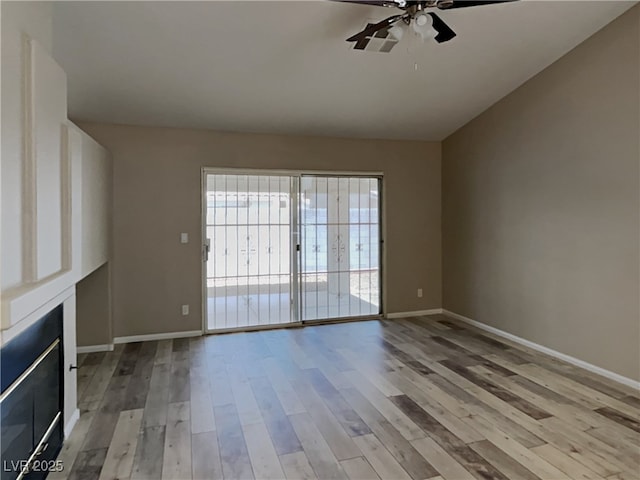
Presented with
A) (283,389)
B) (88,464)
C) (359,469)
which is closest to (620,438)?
(359,469)

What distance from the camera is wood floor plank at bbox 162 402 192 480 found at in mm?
2195

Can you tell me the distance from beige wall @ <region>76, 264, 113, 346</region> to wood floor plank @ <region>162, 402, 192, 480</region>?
1787 mm

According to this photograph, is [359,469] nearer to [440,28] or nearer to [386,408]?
[386,408]

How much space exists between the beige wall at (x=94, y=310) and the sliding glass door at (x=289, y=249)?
1.06 meters

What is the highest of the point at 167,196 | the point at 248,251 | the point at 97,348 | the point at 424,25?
the point at 424,25

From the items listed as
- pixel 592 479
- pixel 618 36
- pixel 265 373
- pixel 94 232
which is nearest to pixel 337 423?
pixel 265 373

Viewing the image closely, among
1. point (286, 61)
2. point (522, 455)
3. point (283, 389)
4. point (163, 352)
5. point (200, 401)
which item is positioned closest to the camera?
point (522, 455)

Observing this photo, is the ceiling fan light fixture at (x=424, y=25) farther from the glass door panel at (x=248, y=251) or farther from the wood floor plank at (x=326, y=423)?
the glass door panel at (x=248, y=251)

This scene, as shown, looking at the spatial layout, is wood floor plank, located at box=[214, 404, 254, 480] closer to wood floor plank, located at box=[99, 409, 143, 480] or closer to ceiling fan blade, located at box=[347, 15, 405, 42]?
wood floor plank, located at box=[99, 409, 143, 480]

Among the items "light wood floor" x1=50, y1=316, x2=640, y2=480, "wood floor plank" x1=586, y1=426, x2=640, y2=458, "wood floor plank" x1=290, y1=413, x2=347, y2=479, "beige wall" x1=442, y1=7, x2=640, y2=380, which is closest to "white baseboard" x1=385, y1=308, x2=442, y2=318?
"beige wall" x1=442, y1=7, x2=640, y2=380

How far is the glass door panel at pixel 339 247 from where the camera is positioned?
17.3 feet

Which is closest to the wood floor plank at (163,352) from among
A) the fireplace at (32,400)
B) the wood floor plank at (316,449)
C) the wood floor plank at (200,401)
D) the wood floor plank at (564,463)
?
the wood floor plank at (200,401)

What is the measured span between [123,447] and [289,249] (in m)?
3.05

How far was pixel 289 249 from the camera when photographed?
5172mm
